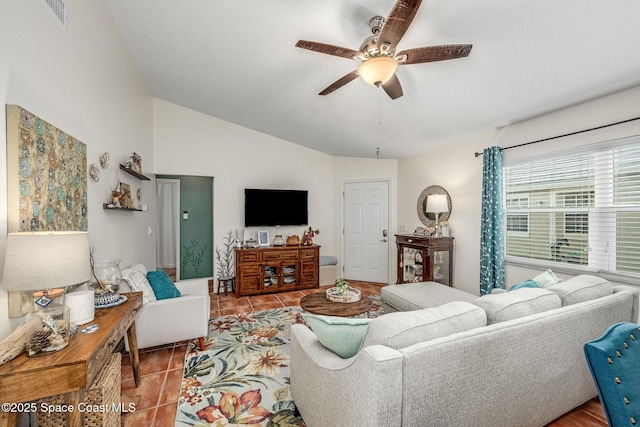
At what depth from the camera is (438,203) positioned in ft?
12.9

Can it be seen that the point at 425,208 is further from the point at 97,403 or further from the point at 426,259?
the point at 97,403

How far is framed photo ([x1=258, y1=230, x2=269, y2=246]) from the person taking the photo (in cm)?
480

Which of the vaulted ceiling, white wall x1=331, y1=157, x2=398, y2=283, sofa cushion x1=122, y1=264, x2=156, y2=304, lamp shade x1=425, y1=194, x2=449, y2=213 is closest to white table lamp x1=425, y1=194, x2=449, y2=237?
lamp shade x1=425, y1=194, x2=449, y2=213

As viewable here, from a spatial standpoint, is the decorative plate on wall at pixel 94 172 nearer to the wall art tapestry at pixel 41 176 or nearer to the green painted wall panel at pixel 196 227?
the wall art tapestry at pixel 41 176

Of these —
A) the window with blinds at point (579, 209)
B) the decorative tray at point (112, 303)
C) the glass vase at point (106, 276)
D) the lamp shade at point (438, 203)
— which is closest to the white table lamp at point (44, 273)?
the decorative tray at point (112, 303)

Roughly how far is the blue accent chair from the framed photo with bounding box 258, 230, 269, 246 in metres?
4.40

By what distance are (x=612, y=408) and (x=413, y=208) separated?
164 inches

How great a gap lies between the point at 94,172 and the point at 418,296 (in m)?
3.19

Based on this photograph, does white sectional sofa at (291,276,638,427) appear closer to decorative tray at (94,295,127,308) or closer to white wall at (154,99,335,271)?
decorative tray at (94,295,127,308)

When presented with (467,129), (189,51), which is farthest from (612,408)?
(189,51)

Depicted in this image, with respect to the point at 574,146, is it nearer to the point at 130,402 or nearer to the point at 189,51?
the point at 189,51

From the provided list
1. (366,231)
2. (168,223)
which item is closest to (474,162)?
(366,231)

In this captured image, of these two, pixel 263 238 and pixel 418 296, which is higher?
pixel 263 238

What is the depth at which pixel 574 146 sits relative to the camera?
277 cm
